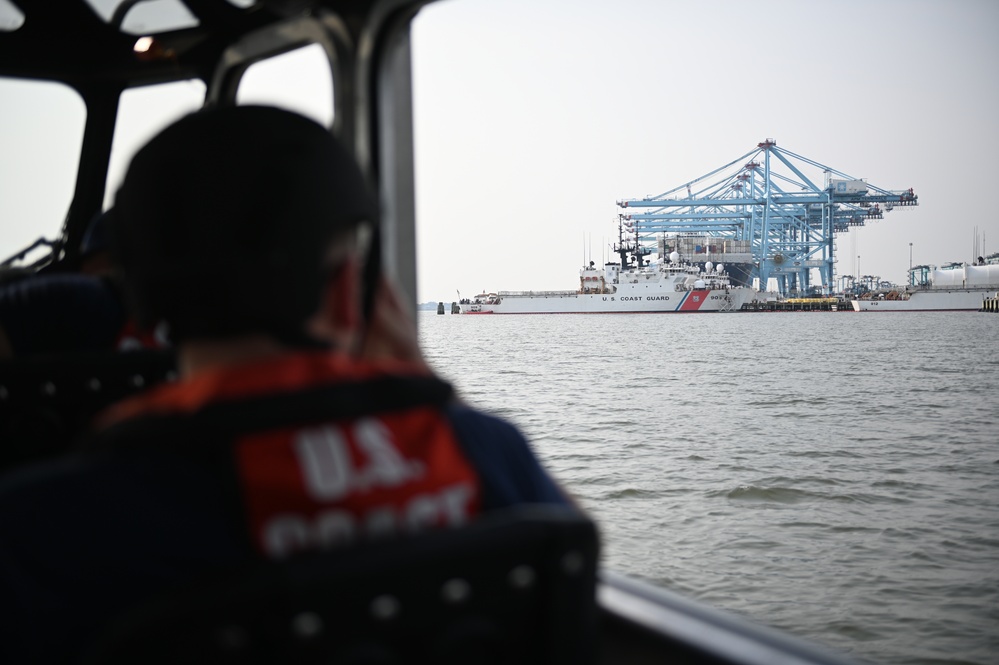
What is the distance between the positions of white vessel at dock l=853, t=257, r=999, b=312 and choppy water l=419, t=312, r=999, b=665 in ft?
154

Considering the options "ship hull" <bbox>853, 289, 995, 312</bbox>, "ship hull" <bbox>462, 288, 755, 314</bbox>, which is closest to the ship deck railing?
"ship hull" <bbox>462, 288, 755, 314</bbox>

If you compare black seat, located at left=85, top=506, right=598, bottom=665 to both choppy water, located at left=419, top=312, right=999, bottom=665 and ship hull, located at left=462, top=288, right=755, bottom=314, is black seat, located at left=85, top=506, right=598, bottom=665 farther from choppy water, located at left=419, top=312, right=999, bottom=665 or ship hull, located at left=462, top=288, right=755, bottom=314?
ship hull, located at left=462, top=288, right=755, bottom=314

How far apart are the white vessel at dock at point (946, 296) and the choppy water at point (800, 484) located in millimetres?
46897

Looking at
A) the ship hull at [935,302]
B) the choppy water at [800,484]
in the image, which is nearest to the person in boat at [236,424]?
the choppy water at [800,484]

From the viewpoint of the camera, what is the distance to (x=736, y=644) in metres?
1.12

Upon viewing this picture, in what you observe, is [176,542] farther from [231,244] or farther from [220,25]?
[220,25]

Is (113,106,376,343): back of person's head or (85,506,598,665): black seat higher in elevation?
(113,106,376,343): back of person's head

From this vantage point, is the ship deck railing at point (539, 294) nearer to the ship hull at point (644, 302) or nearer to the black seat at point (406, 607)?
the ship hull at point (644, 302)

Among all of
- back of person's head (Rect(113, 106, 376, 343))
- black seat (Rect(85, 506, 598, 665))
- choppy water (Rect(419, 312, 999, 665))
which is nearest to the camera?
black seat (Rect(85, 506, 598, 665))

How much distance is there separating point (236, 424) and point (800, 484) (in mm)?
9513

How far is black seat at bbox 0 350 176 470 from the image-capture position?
4.28 ft

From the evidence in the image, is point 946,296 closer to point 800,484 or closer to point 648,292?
point 648,292

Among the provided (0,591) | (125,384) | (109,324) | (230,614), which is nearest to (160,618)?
(230,614)

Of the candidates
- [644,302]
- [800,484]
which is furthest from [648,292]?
[800,484]
